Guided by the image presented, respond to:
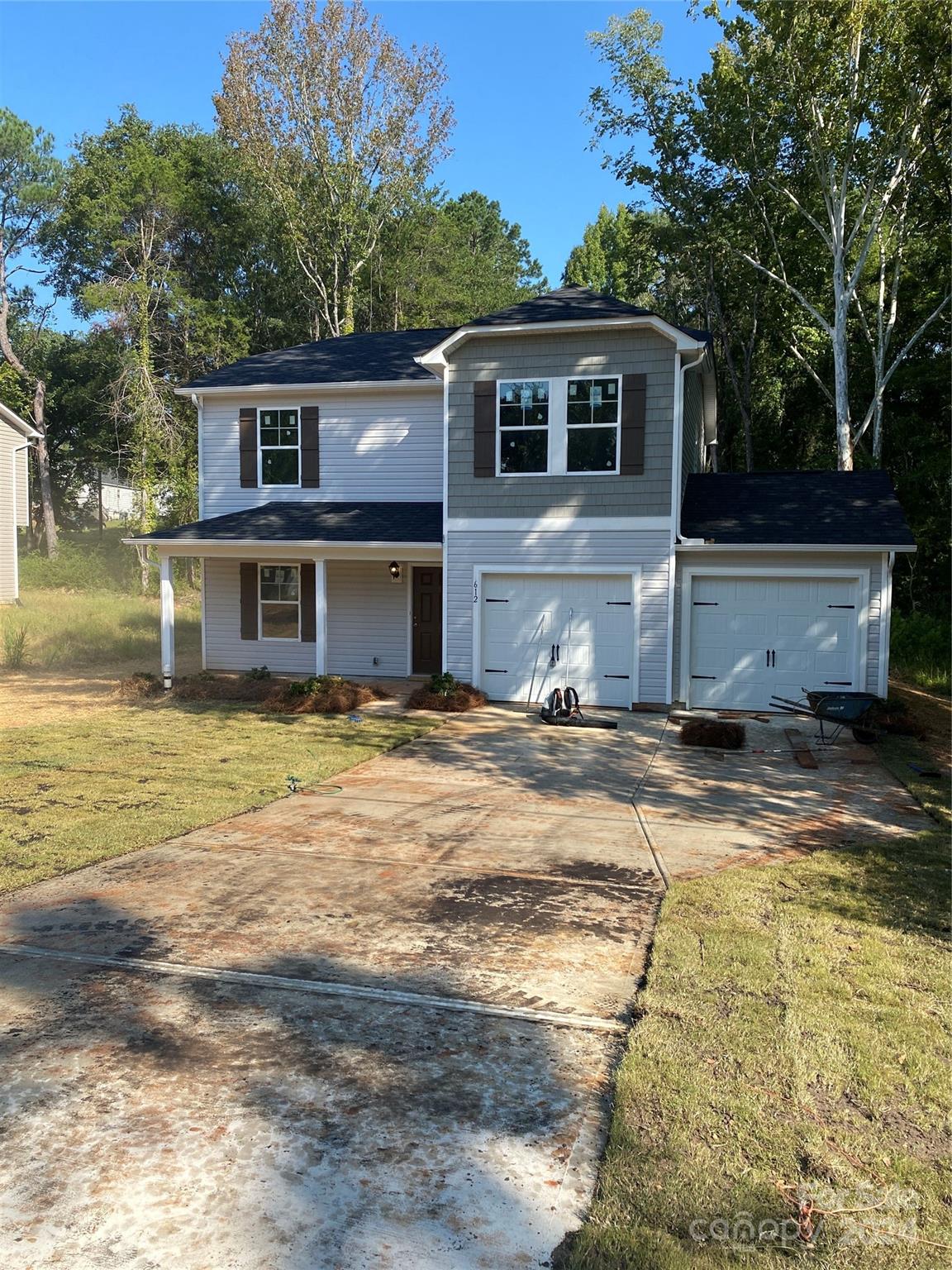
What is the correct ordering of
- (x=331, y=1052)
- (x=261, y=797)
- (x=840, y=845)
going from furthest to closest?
1. (x=261, y=797)
2. (x=840, y=845)
3. (x=331, y=1052)

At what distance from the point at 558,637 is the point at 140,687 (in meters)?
7.01

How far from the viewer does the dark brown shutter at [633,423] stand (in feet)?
45.4

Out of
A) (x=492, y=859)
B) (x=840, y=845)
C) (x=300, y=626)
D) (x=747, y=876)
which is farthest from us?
(x=300, y=626)

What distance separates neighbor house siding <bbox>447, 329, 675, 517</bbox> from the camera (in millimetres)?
13836

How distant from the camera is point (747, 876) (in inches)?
252

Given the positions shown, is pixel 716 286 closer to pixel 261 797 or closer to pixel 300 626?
pixel 300 626

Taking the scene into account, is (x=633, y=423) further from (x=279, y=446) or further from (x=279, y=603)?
(x=279, y=603)

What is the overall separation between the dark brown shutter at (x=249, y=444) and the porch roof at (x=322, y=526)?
2.22 feet

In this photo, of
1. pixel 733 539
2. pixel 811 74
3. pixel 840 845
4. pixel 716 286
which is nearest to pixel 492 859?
pixel 840 845

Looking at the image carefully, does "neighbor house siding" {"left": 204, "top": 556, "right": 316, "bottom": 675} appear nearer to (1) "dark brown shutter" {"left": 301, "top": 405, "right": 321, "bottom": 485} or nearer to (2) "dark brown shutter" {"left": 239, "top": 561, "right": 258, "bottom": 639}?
(2) "dark brown shutter" {"left": 239, "top": 561, "right": 258, "bottom": 639}

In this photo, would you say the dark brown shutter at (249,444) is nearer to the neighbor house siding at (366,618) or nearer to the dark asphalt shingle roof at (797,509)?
the neighbor house siding at (366,618)

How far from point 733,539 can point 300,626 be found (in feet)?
27.2

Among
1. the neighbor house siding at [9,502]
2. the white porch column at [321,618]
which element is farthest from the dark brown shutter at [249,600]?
the neighbor house siding at [9,502]

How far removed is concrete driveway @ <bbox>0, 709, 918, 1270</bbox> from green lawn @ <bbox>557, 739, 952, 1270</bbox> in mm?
205
